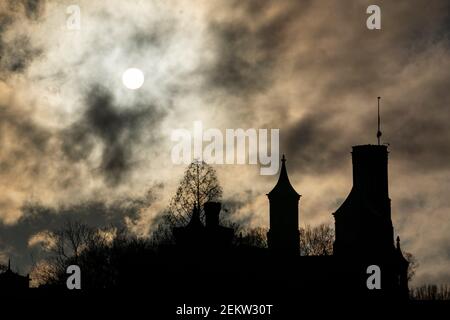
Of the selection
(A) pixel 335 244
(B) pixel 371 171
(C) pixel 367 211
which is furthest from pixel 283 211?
(B) pixel 371 171

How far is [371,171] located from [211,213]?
26.3 meters

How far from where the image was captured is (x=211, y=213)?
2319 inches

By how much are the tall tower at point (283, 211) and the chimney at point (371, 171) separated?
23.2 ft

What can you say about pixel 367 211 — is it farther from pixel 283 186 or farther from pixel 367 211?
pixel 283 186

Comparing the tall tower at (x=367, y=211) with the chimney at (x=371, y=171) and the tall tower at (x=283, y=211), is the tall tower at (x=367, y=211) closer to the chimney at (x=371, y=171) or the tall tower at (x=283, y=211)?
the chimney at (x=371, y=171)

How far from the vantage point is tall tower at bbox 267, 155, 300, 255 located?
251 ft

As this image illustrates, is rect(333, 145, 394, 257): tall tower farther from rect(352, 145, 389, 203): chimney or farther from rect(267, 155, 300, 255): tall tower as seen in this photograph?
rect(267, 155, 300, 255): tall tower

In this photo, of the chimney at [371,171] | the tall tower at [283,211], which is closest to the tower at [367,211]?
the chimney at [371,171]

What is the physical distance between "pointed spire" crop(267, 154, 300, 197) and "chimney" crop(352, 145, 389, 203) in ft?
22.6

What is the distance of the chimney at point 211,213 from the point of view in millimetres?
58688
